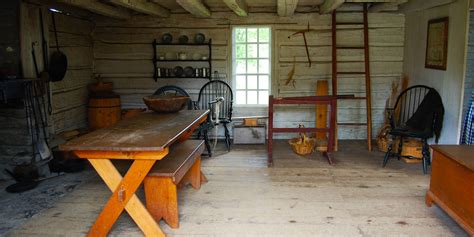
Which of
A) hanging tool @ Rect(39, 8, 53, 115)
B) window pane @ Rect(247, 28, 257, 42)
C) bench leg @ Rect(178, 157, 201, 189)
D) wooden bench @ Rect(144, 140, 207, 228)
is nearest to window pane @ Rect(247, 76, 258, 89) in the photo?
window pane @ Rect(247, 28, 257, 42)

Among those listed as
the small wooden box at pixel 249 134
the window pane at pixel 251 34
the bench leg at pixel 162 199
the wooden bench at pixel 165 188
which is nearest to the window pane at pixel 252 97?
the small wooden box at pixel 249 134

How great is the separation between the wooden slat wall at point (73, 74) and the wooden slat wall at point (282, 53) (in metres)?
0.31

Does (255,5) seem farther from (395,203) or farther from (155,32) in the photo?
(395,203)

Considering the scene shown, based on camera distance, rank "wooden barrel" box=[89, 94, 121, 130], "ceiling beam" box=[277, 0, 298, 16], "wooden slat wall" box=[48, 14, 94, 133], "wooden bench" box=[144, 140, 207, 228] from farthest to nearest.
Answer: "wooden barrel" box=[89, 94, 121, 130]
"wooden slat wall" box=[48, 14, 94, 133]
"ceiling beam" box=[277, 0, 298, 16]
"wooden bench" box=[144, 140, 207, 228]

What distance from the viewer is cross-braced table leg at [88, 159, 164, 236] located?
9.11ft

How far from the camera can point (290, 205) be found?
3539mm

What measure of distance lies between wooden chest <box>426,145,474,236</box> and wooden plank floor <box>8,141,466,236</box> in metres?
0.17

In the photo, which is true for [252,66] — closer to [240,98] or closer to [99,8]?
[240,98]

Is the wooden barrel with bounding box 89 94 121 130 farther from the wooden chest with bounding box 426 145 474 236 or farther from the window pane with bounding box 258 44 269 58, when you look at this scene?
the wooden chest with bounding box 426 145 474 236

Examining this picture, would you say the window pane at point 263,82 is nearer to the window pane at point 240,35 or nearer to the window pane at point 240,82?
the window pane at point 240,82

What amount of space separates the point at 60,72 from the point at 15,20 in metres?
0.90

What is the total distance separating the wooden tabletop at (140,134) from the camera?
2680 mm

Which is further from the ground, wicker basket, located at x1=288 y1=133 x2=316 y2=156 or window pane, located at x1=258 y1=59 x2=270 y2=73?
window pane, located at x1=258 y1=59 x2=270 y2=73

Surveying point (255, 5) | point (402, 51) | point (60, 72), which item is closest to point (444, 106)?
point (402, 51)
